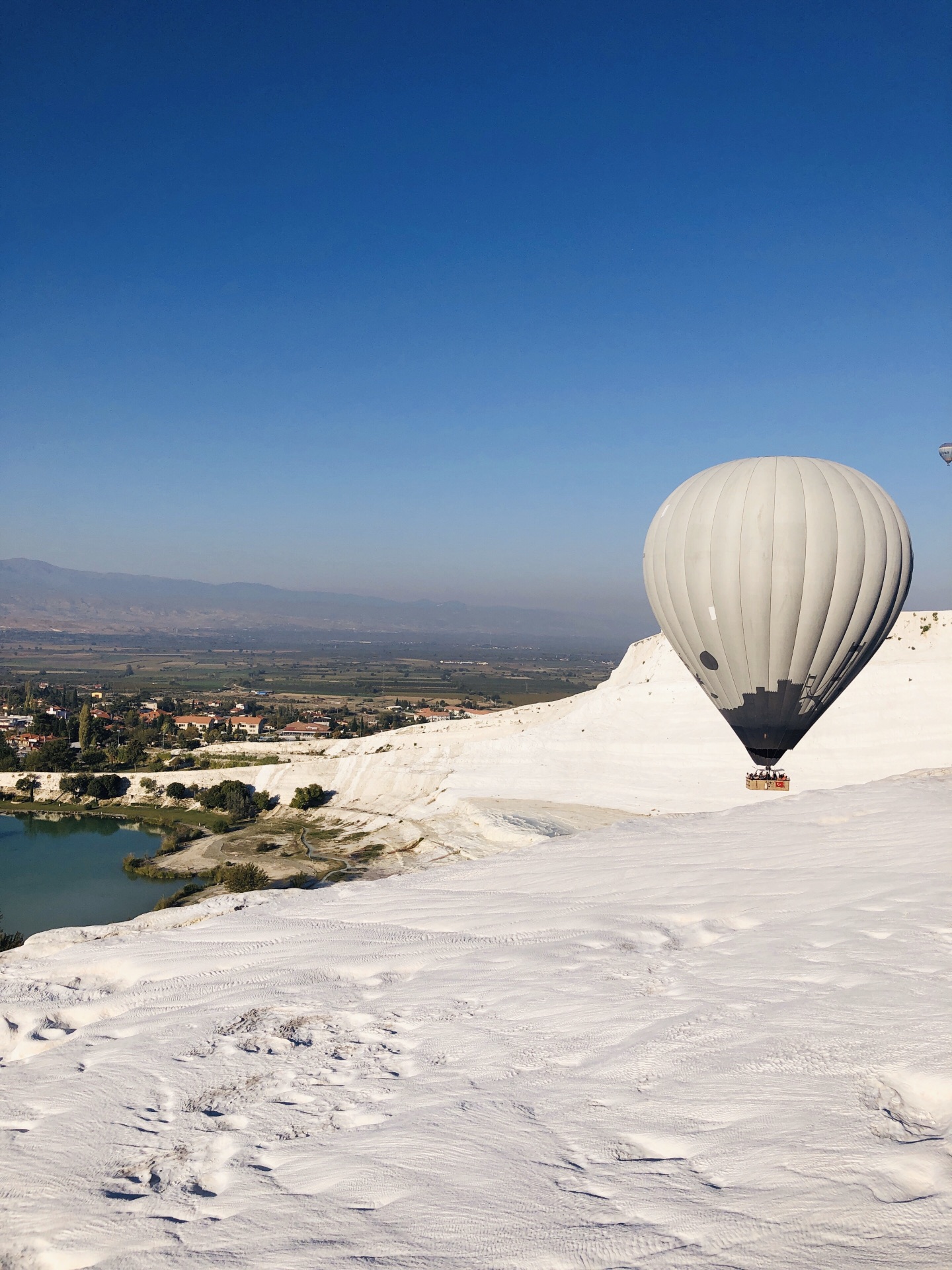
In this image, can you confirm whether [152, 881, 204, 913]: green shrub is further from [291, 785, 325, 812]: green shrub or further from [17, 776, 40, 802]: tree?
[17, 776, 40, 802]: tree

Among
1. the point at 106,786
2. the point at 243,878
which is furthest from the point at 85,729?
the point at 243,878

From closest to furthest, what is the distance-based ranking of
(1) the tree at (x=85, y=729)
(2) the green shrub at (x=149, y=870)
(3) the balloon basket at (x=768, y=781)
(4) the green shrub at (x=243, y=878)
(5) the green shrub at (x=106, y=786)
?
1. (3) the balloon basket at (x=768, y=781)
2. (4) the green shrub at (x=243, y=878)
3. (2) the green shrub at (x=149, y=870)
4. (5) the green shrub at (x=106, y=786)
5. (1) the tree at (x=85, y=729)

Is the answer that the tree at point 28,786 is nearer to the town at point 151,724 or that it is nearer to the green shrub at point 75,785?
the town at point 151,724

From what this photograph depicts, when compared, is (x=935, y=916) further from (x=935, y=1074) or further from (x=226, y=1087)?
(x=226, y=1087)

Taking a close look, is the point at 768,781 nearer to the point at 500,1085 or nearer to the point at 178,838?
the point at 500,1085

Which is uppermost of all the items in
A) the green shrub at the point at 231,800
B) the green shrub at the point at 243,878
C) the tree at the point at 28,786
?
the green shrub at the point at 243,878

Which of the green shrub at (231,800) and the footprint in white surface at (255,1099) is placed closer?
the footprint in white surface at (255,1099)

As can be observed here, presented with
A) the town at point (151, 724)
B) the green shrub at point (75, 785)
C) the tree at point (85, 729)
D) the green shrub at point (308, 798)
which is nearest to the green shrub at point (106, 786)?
the green shrub at point (75, 785)
